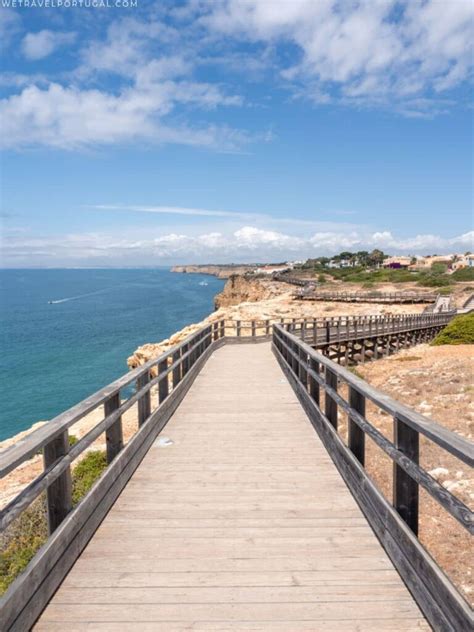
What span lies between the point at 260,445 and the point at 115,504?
2.51 metres

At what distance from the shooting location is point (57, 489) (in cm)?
352

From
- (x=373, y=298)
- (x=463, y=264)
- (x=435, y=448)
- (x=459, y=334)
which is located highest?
(x=463, y=264)

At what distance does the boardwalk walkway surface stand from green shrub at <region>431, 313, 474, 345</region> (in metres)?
24.7

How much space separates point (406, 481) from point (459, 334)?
92.2 ft

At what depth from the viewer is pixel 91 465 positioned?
31.7ft

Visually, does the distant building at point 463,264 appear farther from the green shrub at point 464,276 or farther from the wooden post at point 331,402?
the wooden post at point 331,402

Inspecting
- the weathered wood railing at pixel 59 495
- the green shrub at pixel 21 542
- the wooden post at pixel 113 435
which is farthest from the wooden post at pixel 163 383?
the green shrub at pixel 21 542

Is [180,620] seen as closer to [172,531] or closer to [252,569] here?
[252,569]

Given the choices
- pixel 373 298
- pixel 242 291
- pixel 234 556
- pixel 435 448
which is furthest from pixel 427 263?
pixel 234 556

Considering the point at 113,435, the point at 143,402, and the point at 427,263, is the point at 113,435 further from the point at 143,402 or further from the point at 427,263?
the point at 427,263

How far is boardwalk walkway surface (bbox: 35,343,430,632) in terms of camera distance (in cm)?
297

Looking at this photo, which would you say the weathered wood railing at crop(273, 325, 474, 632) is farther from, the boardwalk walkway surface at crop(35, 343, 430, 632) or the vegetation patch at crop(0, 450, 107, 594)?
the vegetation patch at crop(0, 450, 107, 594)

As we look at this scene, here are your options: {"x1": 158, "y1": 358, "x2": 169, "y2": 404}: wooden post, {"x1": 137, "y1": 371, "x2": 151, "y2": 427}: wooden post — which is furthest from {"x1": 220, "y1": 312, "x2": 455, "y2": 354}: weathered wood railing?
{"x1": 137, "y1": 371, "x2": 151, "y2": 427}: wooden post

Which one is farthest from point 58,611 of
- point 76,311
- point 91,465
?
point 76,311
